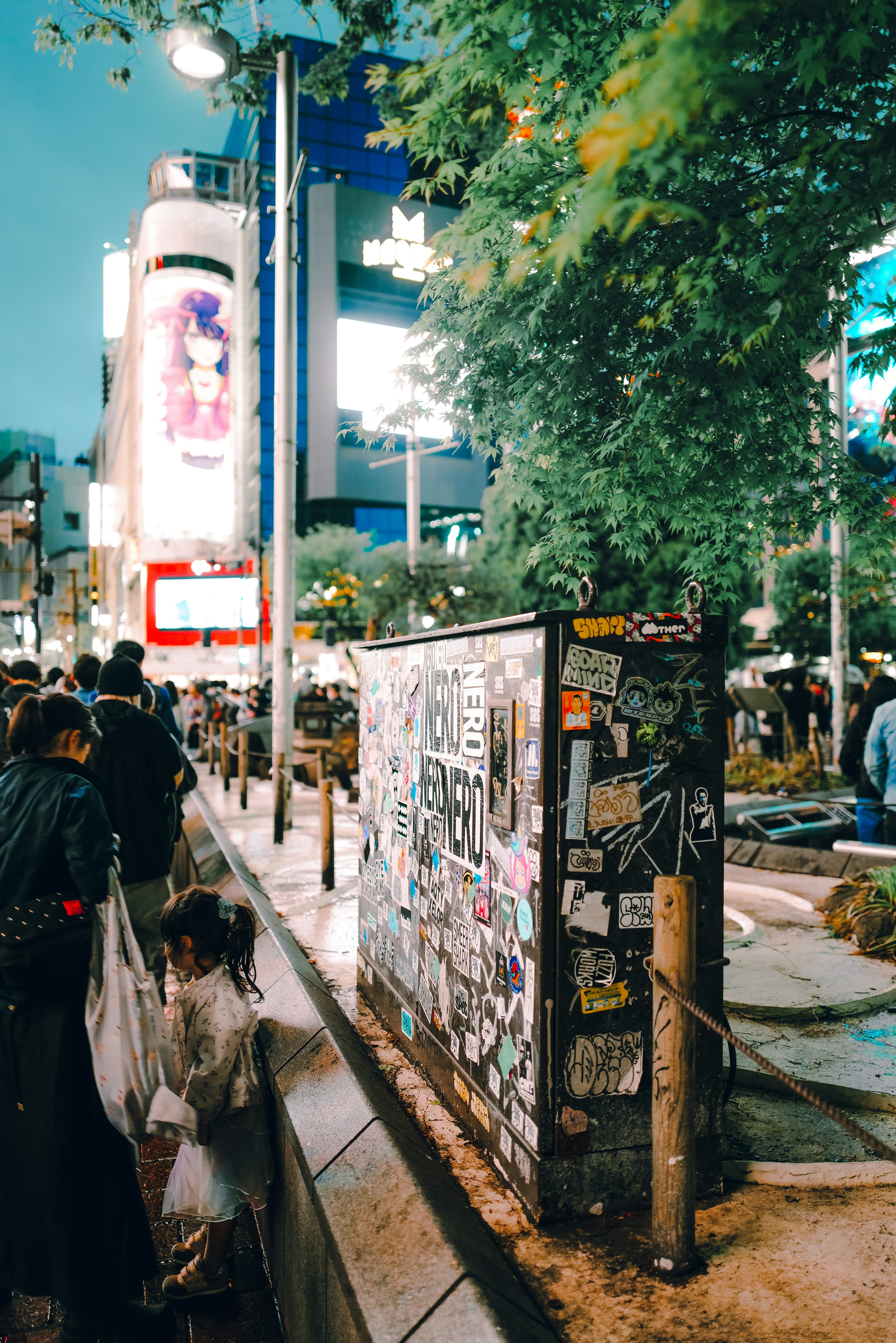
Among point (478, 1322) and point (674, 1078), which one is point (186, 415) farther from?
point (478, 1322)

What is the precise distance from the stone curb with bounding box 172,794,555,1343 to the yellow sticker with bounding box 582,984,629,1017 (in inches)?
29.1

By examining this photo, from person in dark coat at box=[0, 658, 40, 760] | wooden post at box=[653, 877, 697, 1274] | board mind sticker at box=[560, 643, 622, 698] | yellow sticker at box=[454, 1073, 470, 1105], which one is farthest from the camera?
person in dark coat at box=[0, 658, 40, 760]

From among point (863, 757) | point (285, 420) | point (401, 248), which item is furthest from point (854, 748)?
point (401, 248)

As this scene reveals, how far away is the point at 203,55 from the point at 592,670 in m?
8.30

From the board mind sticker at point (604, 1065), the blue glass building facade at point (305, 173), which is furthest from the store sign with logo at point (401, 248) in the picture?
the board mind sticker at point (604, 1065)

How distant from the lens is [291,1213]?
10.7 ft

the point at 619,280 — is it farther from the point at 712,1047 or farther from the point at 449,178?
the point at 712,1047

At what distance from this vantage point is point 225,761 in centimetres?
1457

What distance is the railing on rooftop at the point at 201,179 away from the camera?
2003 inches

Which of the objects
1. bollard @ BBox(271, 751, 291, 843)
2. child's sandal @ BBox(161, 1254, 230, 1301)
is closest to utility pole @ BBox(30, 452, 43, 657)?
bollard @ BBox(271, 751, 291, 843)

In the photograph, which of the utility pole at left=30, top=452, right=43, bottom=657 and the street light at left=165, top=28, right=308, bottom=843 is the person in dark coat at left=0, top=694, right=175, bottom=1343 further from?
the utility pole at left=30, top=452, right=43, bottom=657

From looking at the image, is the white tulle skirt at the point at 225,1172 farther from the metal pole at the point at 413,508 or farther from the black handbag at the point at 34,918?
the metal pole at the point at 413,508

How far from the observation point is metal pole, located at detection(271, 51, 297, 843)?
11.8 m

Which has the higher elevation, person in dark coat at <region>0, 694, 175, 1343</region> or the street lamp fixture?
the street lamp fixture
